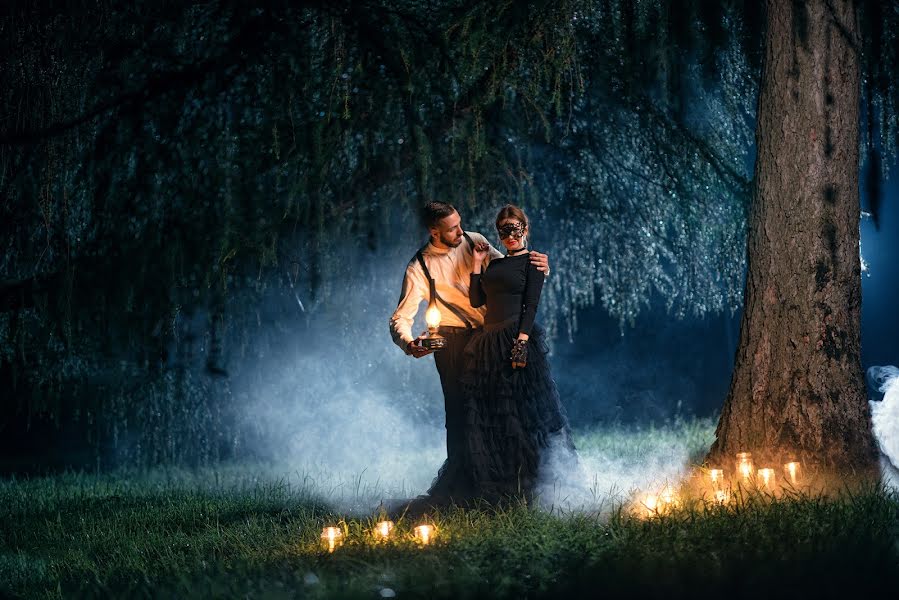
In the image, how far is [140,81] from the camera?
6.61 m

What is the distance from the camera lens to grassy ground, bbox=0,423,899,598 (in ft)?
11.8

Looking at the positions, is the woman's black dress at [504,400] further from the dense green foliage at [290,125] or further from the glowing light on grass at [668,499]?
the dense green foliage at [290,125]

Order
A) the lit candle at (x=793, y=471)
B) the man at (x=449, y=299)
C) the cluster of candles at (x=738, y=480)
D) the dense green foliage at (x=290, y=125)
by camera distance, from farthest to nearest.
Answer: the dense green foliage at (x=290, y=125)
the man at (x=449, y=299)
the lit candle at (x=793, y=471)
the cluster of candles at (x=738, y=480)

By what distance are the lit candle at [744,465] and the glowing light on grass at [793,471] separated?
19 centimetres

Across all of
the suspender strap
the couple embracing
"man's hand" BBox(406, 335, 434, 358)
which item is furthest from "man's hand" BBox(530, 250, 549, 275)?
"man's hand" BBox(406, 335, 434, 358)

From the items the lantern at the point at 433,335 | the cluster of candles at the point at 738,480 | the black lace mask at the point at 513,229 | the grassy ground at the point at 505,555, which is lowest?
the grassy ground at the point at 505,555

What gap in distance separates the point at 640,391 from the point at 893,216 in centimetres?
472

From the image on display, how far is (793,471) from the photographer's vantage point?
5031 millimetres

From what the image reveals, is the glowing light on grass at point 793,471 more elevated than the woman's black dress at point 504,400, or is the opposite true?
the woman's black dress at point 504,400

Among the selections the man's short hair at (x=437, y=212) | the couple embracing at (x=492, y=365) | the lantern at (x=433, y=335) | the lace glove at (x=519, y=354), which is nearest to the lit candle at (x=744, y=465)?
the couple embracing at (x=492, y=365)

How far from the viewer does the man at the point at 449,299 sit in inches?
208

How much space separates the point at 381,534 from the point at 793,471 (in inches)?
84.4

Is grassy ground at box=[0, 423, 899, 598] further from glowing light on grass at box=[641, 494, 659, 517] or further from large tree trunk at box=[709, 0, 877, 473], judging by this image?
large tree trunk at box=[709, 0, 877, 473]

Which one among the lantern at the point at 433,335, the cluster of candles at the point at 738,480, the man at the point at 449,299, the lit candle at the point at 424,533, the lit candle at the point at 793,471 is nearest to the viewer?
the lit candle at the point at 424,533
